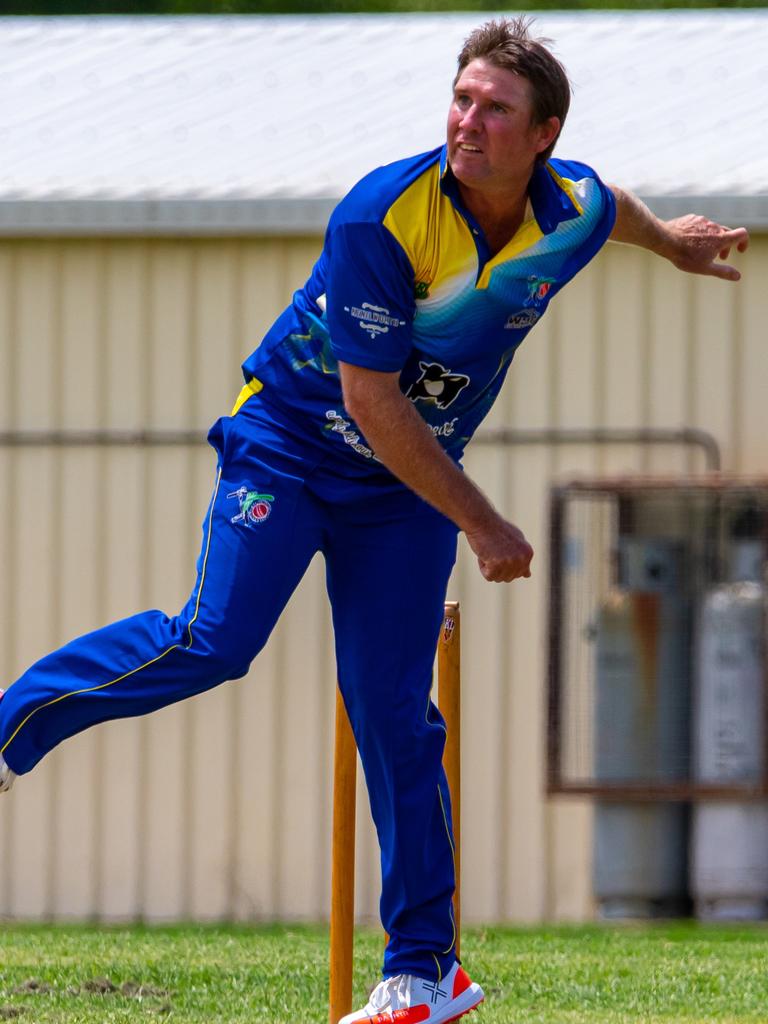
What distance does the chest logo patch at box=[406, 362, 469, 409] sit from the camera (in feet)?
12.8

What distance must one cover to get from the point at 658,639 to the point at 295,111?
297 centimetres

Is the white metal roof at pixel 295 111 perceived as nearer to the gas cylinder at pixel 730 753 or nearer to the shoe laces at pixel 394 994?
the gas cylinder at pixel 730 753

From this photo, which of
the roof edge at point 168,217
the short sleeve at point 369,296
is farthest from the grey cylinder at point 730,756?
the short sleeve at point 369,296

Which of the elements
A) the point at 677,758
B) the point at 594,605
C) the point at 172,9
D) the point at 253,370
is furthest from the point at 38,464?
the point at 172,9

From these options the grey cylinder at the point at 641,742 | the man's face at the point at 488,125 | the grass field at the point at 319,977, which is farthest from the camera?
the grey cylinder at the point at 641,742

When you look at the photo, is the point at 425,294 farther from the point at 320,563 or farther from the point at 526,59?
the point at 320,563

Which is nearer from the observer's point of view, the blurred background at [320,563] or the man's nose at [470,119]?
the man's nose at [470,119]

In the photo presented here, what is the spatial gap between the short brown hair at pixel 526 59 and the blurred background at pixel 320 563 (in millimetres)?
3709

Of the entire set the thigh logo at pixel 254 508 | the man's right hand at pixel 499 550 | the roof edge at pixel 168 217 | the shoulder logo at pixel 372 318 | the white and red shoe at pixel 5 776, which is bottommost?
the white and red shoe at pixel 5 776

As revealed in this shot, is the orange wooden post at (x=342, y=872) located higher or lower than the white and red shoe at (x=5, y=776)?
lower

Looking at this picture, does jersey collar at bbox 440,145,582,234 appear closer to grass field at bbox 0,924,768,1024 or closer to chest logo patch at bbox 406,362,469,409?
chest logo patch at bbox 406,362,469,409

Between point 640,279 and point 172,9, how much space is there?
756 inches

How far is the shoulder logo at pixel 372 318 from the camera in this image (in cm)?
370

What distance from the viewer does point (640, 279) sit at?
766 centimetres
